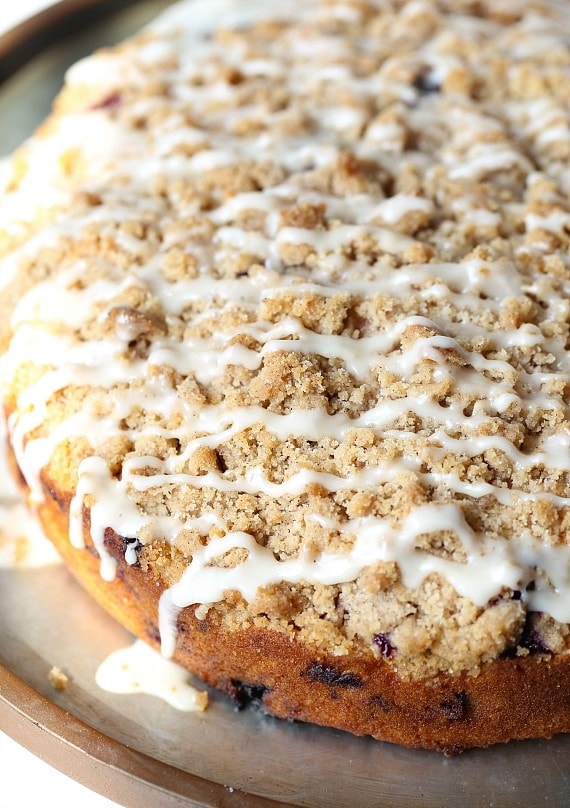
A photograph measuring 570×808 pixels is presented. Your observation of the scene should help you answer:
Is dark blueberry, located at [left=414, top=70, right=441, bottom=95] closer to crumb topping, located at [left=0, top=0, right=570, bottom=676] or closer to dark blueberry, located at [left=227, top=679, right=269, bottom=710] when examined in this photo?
crumb topping, located at [left=0, top=0, right=570, bottom=676]

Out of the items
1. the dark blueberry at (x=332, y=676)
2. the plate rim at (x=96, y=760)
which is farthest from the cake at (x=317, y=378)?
the plate rim at (x=96, y=760)

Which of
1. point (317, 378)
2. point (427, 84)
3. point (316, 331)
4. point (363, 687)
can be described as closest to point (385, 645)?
point (363, 687)

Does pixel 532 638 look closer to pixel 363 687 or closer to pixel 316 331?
pixel 363 687

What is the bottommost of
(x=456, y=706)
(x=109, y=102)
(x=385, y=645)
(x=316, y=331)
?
(x=456, y=706)

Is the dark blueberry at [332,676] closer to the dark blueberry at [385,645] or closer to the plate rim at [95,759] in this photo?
the dark blueberry at [385,645]

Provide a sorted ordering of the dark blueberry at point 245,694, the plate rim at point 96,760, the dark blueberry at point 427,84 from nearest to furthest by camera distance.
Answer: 1. the plate rim at point 96,760
2. the dark blueberry at point 245,694
3. the dark blueberry at point 427,84

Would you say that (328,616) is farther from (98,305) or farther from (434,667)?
(98,305)

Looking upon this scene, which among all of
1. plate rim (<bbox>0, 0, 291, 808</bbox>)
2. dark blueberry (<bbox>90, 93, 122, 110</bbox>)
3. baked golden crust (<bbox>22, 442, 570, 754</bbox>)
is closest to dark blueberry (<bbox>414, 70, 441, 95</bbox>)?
dark blueberry (<bbox>90, 93, 122, 110</bbox>)

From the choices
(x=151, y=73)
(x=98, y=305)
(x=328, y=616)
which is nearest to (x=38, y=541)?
(x=98, y=305)
